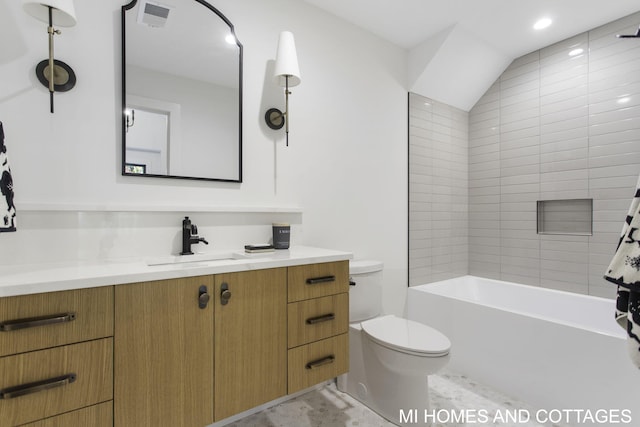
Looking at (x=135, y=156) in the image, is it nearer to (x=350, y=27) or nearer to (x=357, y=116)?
(x=357, y=116)

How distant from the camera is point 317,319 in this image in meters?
1.43

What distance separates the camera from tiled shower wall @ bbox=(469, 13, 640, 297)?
2264 mm

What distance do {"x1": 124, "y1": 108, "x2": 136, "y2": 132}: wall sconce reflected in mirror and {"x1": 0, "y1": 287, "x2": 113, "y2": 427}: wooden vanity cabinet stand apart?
0.85m

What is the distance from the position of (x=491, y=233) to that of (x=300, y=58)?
233cm

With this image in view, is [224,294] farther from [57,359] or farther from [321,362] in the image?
[321,362]

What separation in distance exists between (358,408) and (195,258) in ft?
4.29

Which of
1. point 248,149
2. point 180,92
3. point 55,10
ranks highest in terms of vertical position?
point 55,10

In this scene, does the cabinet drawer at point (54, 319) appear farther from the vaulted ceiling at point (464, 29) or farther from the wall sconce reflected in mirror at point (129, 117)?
the vaulted ceiling at point (464, 29)

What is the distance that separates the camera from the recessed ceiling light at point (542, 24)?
2289 millimetres

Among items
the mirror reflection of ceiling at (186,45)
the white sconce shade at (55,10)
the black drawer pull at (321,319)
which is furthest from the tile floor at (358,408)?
the white sconce shade at (55,10)

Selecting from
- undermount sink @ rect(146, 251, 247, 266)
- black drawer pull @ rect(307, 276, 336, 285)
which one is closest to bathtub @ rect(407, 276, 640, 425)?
black drawer pull @ rect(307, 276, 336, 285)

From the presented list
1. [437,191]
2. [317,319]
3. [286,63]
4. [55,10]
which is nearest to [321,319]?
[317,319]

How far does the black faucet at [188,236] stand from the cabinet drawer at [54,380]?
620 mm

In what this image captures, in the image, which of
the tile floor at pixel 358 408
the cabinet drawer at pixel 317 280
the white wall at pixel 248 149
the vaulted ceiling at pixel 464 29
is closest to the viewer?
the white wall at pixel 248 149
